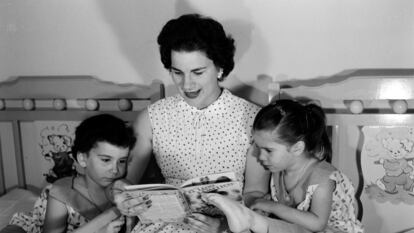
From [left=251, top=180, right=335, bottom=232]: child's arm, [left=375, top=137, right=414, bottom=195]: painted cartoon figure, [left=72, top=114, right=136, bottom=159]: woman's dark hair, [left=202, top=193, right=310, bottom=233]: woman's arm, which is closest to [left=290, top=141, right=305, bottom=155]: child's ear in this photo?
[left=251, top=180, right=335, bottom=232]: child's arm

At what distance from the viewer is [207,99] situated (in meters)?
1.73

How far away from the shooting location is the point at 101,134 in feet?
5.41

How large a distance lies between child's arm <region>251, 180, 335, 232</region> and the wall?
543mm

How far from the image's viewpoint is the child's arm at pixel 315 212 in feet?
4.95

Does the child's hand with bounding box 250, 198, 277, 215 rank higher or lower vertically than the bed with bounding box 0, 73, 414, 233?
lower

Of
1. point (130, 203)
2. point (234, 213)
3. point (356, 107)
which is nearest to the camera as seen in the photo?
point (234, 213)

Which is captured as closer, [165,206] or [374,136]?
[165,206]

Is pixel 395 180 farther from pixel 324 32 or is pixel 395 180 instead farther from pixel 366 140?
pixel 324 32

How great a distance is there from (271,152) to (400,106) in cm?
58

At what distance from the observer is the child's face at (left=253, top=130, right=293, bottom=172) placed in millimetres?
1549

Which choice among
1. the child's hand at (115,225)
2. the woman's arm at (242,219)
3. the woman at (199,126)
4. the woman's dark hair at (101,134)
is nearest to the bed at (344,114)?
the woman at (199,126)

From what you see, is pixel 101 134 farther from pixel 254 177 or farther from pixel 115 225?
pixel 254 177

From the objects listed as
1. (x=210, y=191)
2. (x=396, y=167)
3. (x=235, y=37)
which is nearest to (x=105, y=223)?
(x=210, y=191)

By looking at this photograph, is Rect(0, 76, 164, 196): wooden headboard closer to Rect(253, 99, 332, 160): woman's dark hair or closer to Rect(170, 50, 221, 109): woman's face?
Rect(170, 50, 221, 109): woman's face
